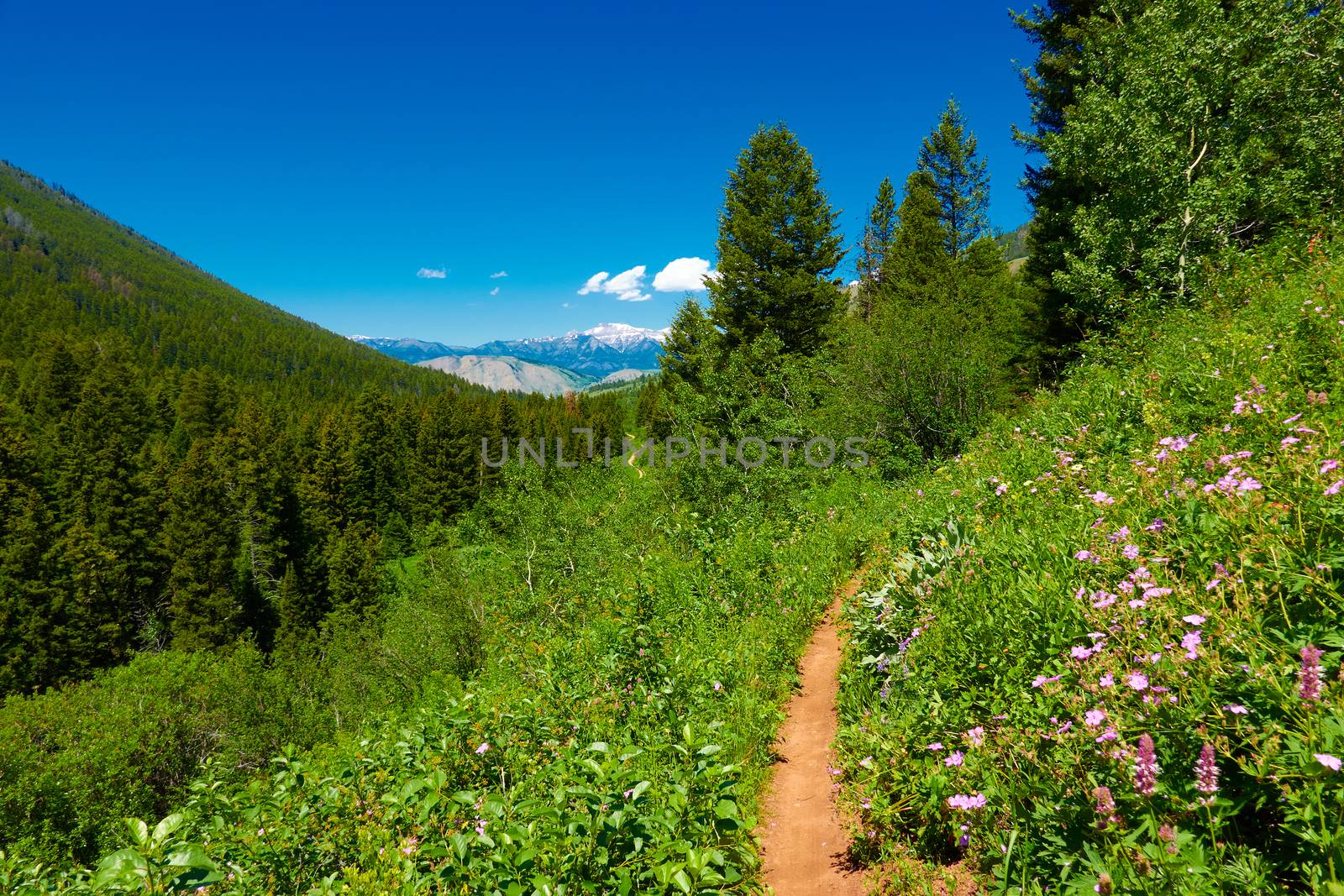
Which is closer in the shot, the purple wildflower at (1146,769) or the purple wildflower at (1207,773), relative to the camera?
the purple wildflower at (1207,773)

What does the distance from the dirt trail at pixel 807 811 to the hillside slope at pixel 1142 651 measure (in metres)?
0.28

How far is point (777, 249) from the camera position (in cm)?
2356

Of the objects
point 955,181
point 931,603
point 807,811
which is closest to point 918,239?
point 955,181

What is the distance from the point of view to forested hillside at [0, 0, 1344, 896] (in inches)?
87.0

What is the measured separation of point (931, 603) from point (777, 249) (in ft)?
70.1

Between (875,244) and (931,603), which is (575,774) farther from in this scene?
(875,244)

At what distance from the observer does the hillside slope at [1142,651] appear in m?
1.86

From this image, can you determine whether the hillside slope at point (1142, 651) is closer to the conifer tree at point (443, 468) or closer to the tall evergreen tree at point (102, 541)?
the tall evergreen tree at point (102, 541)

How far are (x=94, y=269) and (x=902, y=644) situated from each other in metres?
251

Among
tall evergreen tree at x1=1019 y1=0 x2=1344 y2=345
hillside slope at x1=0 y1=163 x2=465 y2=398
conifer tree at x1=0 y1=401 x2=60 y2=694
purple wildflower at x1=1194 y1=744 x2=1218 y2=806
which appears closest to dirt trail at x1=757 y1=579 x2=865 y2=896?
purple wildflower at x1=1194 y1=744 x2=1218 y2=806

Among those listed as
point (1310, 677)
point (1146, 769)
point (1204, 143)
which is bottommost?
point (1146, 769)

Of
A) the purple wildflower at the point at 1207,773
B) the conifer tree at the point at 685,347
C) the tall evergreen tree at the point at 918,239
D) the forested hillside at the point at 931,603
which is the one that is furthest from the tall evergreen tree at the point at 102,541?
the tall evergreen tree at the point at 918,239

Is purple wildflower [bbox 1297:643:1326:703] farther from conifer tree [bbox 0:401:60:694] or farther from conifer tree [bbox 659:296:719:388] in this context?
conifer tree [bbox 0:401:60:694]

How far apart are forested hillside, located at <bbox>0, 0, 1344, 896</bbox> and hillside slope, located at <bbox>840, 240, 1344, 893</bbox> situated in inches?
1.1
